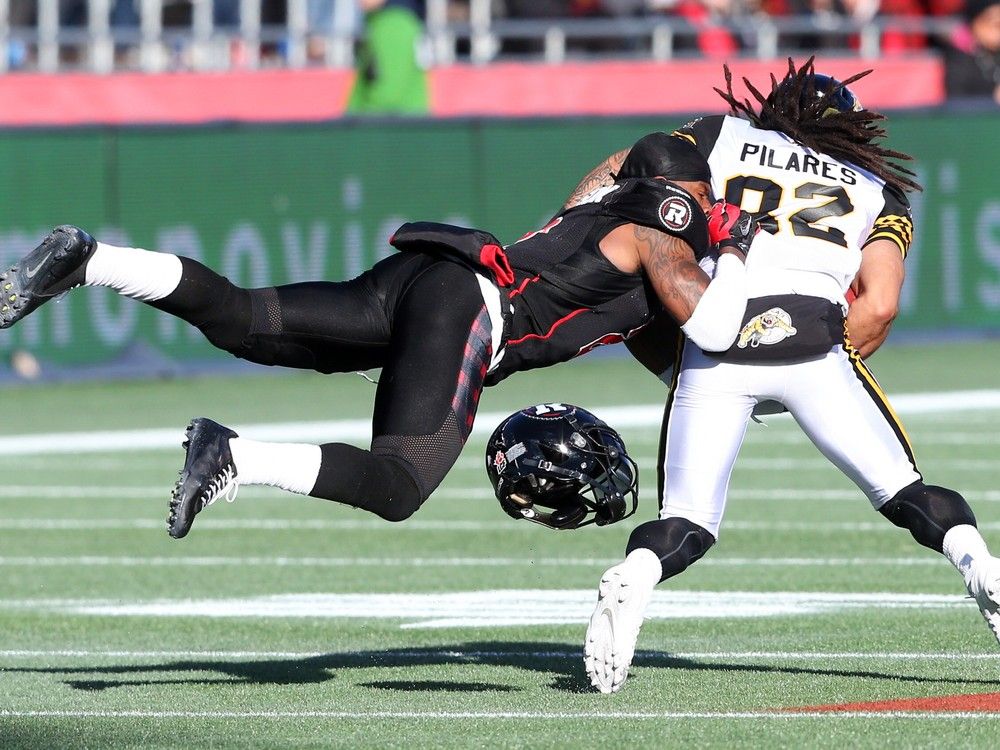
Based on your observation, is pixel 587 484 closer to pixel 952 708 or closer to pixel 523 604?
pixel 952 708

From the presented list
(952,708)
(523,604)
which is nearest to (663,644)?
(523,604)

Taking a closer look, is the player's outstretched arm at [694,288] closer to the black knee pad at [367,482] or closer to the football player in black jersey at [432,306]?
the football player in black jersey at [432,306]

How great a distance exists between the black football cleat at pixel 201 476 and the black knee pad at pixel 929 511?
1.97 m

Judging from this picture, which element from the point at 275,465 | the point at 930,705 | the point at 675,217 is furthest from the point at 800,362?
the point at 275,465

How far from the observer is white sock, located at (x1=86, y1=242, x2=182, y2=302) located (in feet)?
21.2

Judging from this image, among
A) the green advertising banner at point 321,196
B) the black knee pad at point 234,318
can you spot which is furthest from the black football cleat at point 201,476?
the green advertising banner at point 321,196

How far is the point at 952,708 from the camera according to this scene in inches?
248

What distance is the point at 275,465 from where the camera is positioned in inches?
246

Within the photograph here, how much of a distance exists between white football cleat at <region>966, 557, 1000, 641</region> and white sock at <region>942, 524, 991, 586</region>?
0.05 meters

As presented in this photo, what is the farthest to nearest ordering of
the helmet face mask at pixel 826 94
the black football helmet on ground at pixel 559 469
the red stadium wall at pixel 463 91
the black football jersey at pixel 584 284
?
the red stadium wall at pixel 463 91 → the helmet face mask at pixel 826 94 → the black football helmet on ground at pixel 559 469 → the black football jersey at pixel 584 284

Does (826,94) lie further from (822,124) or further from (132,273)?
(132,273)

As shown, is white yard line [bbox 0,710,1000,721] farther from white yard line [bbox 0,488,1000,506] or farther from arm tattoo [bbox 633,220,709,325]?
white yard line [bbox 0,488,1000,506]

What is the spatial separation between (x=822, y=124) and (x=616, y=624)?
5.67 feet

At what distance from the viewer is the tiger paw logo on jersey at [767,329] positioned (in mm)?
6680
